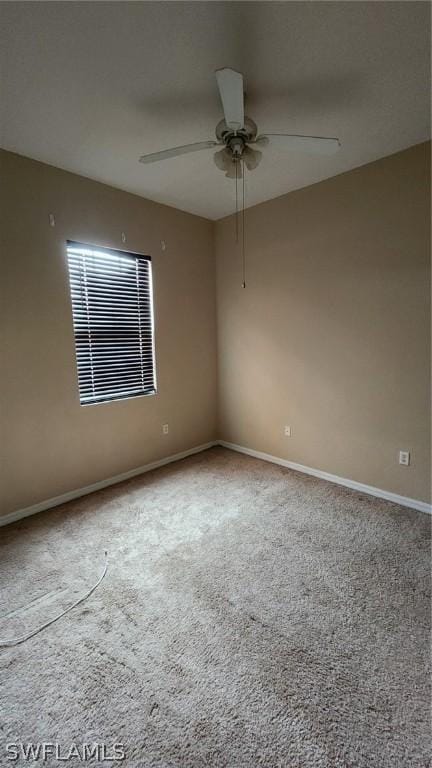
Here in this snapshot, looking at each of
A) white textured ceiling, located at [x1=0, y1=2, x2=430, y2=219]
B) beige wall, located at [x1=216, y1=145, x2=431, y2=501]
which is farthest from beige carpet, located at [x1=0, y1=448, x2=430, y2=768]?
white textured ceiling, located at [x1=0, y1=2, x2=430, y2=219]

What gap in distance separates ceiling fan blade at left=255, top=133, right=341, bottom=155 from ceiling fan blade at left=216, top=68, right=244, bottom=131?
0.19 m

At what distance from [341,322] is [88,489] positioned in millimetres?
2713

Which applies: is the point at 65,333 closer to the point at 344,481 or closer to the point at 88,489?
the point at 88,489

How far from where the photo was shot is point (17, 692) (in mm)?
1245

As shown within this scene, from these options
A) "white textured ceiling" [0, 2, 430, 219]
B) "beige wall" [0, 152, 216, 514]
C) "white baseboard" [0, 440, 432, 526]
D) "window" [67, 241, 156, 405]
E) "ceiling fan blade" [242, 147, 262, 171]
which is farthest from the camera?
"window" [67, 241, 156, 405]

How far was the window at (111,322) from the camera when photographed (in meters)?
2.72

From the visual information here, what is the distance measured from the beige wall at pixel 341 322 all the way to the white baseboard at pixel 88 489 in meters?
0.84

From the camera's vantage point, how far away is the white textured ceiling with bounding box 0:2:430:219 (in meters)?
1.34

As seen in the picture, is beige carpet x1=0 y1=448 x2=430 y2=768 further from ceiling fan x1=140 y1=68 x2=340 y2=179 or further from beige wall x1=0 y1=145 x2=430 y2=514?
ceiling fan x1=140 y1=68 x2=340 y2=179

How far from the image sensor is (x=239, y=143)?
Answer: 175 cm

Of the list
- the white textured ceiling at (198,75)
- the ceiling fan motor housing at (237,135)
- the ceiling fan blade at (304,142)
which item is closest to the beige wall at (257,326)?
the white textured ceiling at (198,75)

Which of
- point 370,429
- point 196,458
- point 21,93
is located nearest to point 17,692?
point 196,458

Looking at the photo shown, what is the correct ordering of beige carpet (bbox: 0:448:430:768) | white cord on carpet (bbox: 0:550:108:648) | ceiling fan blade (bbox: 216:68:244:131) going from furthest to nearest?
white cord on carpet (bbox: 0:550:108:648)
ceiling fan blade (bbox: 216:68:244:131)
beige carpet (bbox: 0:448:430:768)

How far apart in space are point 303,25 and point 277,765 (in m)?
2.84
